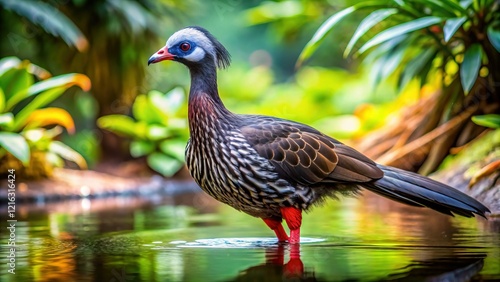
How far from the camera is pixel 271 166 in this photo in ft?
17.6

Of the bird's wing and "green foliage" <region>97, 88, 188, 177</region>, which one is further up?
"green foliage" <region>97, 88, 188, 177</region>

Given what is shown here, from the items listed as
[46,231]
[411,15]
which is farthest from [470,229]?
[46,231]

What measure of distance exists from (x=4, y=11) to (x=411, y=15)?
5.79 meters

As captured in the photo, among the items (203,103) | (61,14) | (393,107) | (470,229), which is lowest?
(470,229)

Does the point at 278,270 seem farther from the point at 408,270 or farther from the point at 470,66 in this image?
the point at 470,66

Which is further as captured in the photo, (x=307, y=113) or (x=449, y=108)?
(x=307, y=113)

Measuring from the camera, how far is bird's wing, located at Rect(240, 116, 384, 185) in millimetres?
5422

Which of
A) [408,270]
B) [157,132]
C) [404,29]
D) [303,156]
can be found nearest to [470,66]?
[404,29]

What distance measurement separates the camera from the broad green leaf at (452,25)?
6.60m

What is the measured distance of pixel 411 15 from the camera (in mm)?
7449

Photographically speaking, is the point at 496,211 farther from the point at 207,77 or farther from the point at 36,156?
the point at 36,156

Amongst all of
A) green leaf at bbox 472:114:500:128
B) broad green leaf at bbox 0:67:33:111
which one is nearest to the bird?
green leaf at bbox 472:114:500:128

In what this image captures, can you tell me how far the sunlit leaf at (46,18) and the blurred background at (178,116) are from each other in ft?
0.06

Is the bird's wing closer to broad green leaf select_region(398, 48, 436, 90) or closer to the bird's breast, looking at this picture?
the bird's breast
